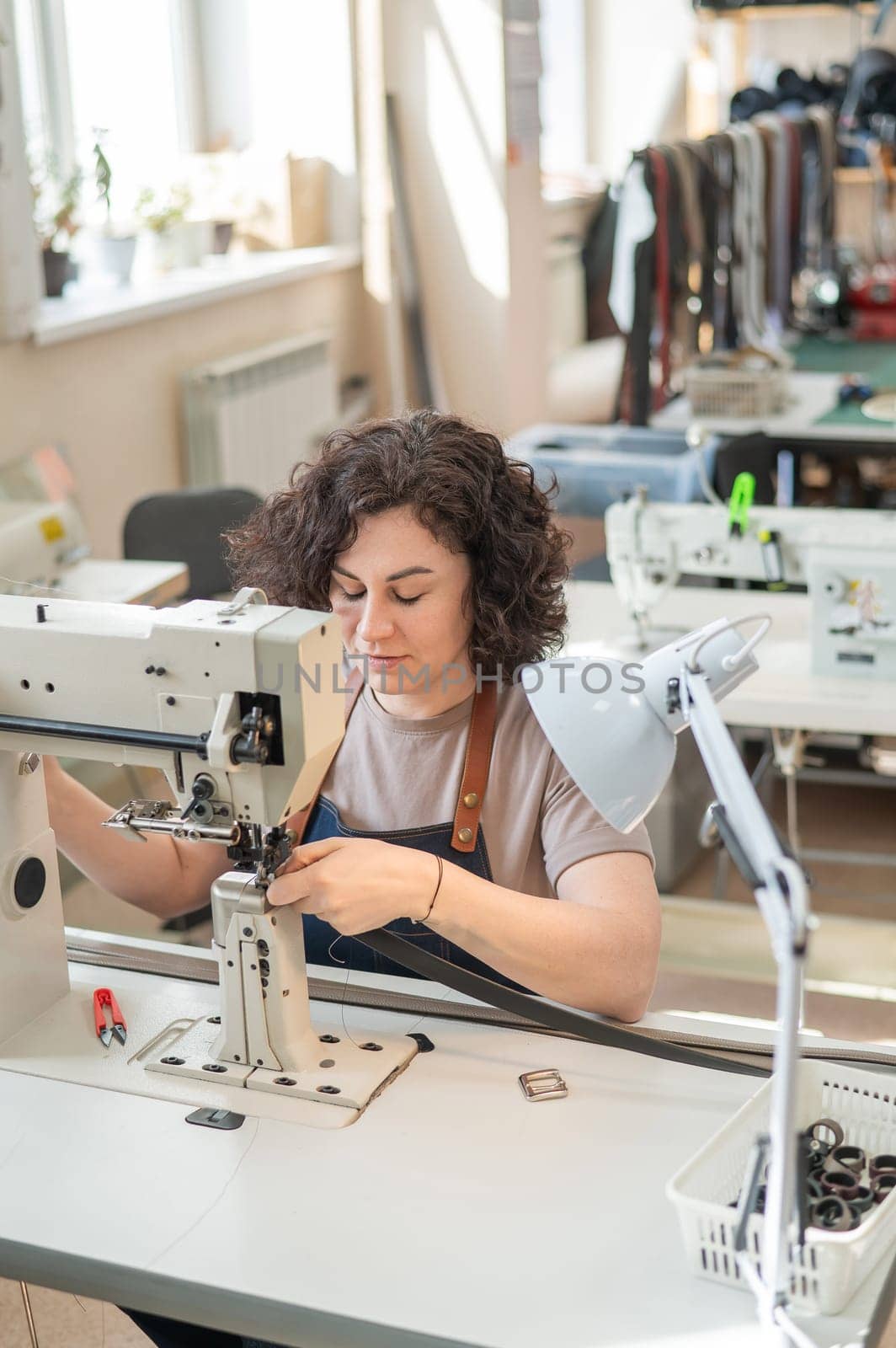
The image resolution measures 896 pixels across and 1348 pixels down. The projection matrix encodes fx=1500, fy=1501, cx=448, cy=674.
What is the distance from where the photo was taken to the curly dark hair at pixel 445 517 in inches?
59.6

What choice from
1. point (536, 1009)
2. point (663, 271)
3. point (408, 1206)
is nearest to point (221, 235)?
point (663, 271)

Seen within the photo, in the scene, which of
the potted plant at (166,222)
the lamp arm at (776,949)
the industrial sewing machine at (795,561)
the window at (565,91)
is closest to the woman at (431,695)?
the lamp arm at (776,949)

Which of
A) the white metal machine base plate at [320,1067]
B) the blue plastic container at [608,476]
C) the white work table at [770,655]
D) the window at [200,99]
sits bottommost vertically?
the white work table at [770,655]

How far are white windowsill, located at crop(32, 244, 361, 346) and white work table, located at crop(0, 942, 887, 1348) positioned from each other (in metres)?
2.72

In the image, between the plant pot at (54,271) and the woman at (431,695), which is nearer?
the woman at (431,695)

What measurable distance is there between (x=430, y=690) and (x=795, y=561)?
1169 mm

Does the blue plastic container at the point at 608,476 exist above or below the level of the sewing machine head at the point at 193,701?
below

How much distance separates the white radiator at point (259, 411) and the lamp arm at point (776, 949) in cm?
332

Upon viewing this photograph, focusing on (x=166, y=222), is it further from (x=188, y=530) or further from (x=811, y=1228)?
(x=811, y=1228)

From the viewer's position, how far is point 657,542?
2586 mm

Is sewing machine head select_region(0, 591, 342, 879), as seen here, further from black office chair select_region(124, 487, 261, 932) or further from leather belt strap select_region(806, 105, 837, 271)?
Result: leather belt strap select_region(806, 105, 837, 271)

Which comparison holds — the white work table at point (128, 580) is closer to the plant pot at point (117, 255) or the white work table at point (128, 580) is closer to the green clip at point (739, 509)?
the green clip at point (739, 509)

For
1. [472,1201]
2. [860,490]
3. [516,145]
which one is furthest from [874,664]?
[516,145]

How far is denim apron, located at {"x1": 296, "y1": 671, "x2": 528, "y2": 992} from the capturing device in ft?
5.00
